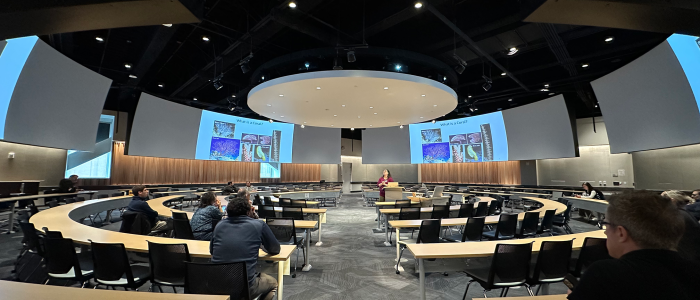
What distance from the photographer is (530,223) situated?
5.18 m

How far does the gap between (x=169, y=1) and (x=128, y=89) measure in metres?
11.9

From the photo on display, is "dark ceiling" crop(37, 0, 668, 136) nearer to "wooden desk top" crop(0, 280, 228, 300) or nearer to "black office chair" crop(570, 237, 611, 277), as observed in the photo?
"black office chair" crop(570, 237, 611, 277)

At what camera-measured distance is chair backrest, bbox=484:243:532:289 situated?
2.75m

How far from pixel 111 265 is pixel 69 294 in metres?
1.16

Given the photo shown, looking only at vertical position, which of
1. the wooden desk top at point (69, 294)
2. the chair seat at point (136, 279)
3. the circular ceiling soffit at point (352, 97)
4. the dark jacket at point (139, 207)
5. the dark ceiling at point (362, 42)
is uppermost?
the dark ceiling at point (362, 42)

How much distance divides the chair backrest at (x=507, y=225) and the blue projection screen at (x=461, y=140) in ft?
33.2

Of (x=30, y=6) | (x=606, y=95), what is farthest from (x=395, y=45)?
(x=30, y=6)

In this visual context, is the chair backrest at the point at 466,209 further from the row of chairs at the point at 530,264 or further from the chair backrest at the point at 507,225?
the row of chairs at the point at 530,264

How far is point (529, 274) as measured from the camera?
2.94 metres

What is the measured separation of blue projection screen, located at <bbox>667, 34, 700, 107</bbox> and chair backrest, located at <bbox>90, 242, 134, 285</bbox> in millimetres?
10094

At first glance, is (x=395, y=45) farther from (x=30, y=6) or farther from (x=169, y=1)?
(x=30, y=6)

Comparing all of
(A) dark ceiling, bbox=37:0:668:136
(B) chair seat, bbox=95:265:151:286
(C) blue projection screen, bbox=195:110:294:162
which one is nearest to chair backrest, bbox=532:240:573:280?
(B) chair seat, bbox=95:265:151:286

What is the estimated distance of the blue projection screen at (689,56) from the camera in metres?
5.93

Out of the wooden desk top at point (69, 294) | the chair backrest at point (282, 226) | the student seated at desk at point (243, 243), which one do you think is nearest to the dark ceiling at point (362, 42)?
the chair backrest at point (282, 226)
